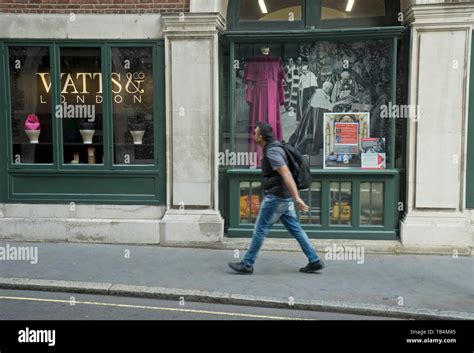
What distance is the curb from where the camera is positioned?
A: 18.8ft

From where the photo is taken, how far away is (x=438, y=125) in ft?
26.9

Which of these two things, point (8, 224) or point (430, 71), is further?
point (8, 224)

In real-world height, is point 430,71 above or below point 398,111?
above

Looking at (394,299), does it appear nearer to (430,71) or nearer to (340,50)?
(430,71)

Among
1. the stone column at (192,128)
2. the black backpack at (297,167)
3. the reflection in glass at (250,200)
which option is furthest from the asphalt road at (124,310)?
the reflection in glass at (250,200)

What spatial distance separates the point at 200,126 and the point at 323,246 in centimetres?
277

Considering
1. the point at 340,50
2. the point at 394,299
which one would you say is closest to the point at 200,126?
the point at 340,50

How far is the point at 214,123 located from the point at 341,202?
246 centimetres

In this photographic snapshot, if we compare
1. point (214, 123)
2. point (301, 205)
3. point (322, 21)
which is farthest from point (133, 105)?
point (301, 205)

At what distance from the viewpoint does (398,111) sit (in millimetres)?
8633

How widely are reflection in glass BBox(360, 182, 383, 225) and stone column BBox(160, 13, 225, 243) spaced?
2.37 meters
